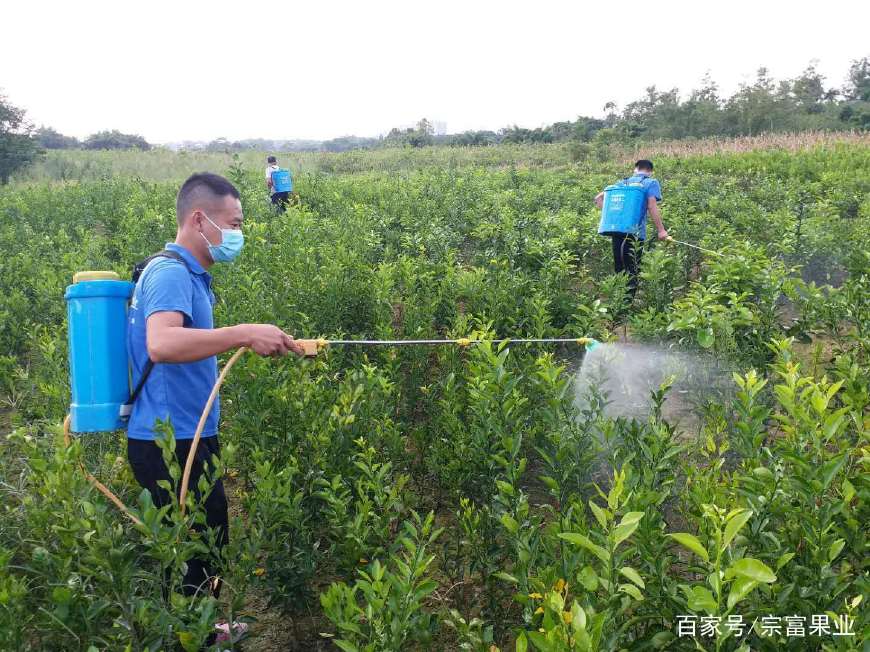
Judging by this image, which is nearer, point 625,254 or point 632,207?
point 632,207

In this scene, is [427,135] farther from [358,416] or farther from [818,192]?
[358,416]

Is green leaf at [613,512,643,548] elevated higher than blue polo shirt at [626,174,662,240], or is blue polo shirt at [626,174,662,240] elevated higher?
blue polo shirt at [626,174,662,240]

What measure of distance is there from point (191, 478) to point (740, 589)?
2.08 meters

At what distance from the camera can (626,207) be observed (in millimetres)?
6871

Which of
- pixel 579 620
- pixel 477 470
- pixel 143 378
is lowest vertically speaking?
pixel 477 470

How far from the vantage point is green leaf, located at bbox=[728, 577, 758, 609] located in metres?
1.47

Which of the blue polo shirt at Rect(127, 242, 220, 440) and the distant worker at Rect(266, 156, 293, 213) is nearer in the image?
the blue polo shirt at Rect(127, 242, 220, 440)

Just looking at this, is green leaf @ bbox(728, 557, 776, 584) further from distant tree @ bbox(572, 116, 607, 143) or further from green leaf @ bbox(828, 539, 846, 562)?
distant tree @ bbox(572, 116, 607, 143)

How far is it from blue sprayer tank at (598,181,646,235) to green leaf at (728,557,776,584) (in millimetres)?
5704

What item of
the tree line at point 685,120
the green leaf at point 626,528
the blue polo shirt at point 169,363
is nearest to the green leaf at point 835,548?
the green leaf at point 626,528

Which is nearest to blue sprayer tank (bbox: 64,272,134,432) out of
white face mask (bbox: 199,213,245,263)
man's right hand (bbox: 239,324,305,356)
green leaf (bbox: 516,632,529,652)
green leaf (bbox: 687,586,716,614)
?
white face mask (bbox: 199,213,245,263)

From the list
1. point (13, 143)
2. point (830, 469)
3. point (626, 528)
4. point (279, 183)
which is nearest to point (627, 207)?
point (830, 469)

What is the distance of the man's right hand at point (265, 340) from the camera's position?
244cm

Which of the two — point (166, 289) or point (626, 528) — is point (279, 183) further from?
point (626, 528)
